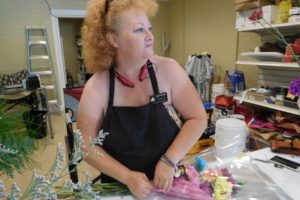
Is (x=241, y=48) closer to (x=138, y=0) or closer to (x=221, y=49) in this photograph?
(x=221, y=49)

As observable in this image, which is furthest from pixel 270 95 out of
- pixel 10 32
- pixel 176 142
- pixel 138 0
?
pixel 10 32

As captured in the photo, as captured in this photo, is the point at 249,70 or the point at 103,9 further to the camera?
the point at 249,70

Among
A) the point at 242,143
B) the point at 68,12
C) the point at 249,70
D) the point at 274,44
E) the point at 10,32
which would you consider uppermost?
the point at 68,12

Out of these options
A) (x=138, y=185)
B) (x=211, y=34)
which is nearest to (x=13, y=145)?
(x=138, y=185)

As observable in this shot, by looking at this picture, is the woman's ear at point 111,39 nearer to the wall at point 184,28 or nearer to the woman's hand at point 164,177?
the woman's hand at point 164,177

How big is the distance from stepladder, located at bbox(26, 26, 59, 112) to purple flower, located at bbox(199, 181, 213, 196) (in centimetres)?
414

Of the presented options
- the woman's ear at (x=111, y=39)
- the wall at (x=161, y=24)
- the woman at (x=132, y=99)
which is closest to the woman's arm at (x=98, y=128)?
the woman at (x=132, y=99)

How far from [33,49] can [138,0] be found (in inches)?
174

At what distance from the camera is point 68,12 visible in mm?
4605

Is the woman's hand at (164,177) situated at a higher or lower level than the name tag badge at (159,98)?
lower

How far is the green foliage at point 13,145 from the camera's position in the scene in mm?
368

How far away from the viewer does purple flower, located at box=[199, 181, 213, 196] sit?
78cm

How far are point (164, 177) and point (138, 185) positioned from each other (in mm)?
91

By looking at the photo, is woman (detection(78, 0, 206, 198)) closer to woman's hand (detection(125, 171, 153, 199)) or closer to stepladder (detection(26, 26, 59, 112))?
woman's hand (detection(125, 171, 153, 199))
